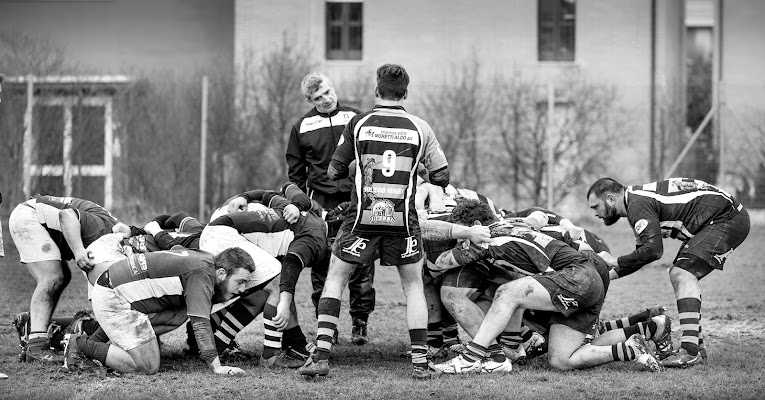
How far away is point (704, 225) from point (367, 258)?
272 centimetres

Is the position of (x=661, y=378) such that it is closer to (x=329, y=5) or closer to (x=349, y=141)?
(x=349, y=141)

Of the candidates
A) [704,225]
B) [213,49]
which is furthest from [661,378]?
[213,49]

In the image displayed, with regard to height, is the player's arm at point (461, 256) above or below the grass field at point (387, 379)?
above

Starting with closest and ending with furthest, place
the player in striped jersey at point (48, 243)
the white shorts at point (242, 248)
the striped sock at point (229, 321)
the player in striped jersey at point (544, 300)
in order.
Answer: the player in striped jersey at point (544, 300)
the white shorts at point (242, 248)
the striped sock at point (229, 321)
the player in striped jersey at point (48, 243)

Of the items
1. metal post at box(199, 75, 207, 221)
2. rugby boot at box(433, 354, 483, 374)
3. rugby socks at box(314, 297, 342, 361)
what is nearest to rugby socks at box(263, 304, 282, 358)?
rugby socks at box(314, 297, 342, 361)

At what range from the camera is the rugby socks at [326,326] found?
6625mm

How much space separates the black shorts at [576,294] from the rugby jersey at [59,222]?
3.51 m

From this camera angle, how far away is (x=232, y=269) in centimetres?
688

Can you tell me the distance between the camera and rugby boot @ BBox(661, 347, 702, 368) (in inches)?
276

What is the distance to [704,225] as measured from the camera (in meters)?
7.56

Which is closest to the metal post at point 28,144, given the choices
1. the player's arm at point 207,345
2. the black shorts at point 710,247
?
the player's arm at point 207,345

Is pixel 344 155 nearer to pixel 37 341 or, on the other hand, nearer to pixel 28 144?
pixel 37 341

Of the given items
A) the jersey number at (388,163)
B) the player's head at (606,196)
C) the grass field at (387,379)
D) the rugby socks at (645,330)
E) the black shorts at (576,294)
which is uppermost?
the jersey number at (388,163)

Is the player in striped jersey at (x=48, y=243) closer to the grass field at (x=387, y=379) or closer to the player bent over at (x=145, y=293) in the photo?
the grass field at (x=387, y=379)
